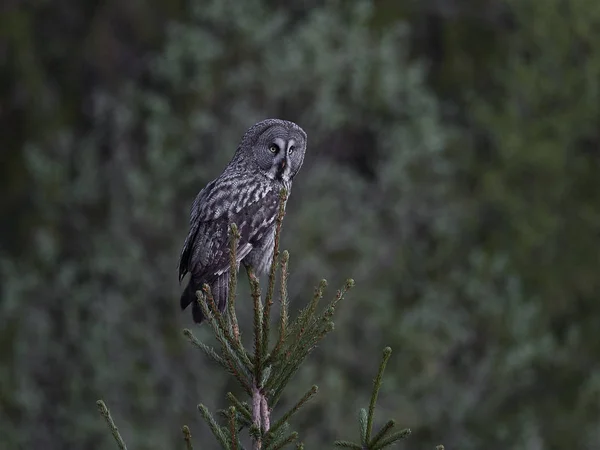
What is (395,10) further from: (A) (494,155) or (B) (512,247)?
(B) (512,247)

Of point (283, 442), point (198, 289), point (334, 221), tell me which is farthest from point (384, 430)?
point (334, 221)

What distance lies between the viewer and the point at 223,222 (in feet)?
19.8

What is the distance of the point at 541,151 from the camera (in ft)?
74.2

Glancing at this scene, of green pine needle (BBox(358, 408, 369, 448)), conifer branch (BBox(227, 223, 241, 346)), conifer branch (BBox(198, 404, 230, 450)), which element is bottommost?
conifer branch (BBox(198, 404, 230, 450))

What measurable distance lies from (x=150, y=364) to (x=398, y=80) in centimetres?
572

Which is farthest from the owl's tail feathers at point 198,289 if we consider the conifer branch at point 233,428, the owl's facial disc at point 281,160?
the conifer branch at point 233,428

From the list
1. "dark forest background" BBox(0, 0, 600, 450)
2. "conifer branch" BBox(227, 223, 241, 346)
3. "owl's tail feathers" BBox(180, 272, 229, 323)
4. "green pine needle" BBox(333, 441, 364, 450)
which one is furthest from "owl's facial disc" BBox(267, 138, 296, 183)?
"dark forest background" BBox(0, 0, 600, 450)

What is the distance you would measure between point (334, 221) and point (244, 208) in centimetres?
1200

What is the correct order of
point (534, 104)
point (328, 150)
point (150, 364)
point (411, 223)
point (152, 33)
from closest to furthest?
point (150, 364) < point (411, 223) < point (328, 150) < point (534, 104) < point (152, 33)

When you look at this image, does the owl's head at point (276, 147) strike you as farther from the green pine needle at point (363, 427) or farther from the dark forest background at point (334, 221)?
the dark forest background at point (334, 221)

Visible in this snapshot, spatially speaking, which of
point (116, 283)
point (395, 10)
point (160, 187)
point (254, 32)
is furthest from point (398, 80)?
point (395, 10)

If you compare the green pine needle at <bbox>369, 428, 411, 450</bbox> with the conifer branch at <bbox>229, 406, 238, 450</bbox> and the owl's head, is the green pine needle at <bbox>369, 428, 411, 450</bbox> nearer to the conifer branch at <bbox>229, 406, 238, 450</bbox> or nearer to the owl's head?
the conifer branch at <bbox>229, 406, 238, 450</bbox>

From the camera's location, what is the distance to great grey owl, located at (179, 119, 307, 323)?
5.85 metres

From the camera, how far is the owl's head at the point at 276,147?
20.2 feet
